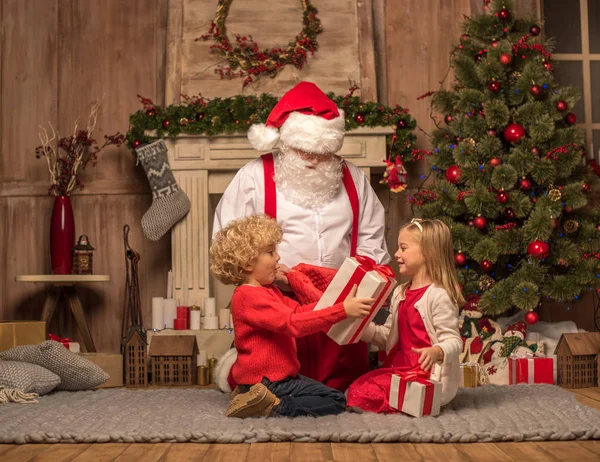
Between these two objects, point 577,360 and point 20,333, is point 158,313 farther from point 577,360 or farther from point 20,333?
point 577,360

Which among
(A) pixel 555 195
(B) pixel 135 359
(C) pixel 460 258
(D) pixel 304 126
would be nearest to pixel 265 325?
(D) pixel 304 126

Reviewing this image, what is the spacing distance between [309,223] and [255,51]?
202cm

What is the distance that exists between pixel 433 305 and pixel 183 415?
1.06 metres

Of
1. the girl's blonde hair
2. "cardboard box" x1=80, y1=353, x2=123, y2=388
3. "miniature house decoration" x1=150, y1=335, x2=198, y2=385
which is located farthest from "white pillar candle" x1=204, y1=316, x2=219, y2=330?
the girl's blonde hair

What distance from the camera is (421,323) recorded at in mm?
3369

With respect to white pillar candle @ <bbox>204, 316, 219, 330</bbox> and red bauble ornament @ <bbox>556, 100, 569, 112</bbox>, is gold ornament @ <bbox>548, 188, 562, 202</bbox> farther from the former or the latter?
white pillar candle @ <bbox>204, 316, 219, 330</bbox>

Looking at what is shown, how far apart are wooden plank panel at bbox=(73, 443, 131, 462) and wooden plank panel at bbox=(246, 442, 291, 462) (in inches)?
16.1

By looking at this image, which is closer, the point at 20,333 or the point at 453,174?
the point at 20,333

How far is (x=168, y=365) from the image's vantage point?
4.62 m

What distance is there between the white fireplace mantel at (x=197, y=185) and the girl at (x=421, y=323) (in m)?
1.87

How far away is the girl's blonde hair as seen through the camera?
3.41 metres

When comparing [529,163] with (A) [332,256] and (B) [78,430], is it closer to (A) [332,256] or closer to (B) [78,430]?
(A) [332,256]

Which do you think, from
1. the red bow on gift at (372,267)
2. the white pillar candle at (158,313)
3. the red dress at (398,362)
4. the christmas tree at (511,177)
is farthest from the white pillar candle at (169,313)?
the red bow on gift at (372,267)

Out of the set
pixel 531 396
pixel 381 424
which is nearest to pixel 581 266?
pixel 531 396
